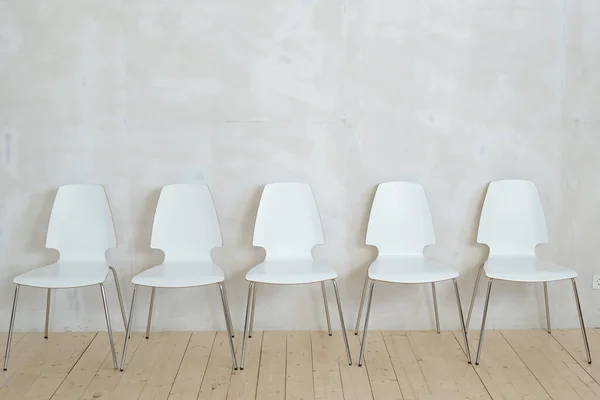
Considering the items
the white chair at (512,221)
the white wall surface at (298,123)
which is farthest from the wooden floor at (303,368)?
the white chair at (512,221)

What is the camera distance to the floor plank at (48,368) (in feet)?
9.61

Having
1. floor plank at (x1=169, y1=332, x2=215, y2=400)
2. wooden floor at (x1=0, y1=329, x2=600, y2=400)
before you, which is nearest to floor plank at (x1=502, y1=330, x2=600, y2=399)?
wooden floor at (x1=0, y1=329, x2=600, y2=400)

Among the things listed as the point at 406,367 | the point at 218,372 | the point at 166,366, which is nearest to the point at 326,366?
the point at 406,367

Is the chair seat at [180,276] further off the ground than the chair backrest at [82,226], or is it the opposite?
the chair backrest at [82,226]

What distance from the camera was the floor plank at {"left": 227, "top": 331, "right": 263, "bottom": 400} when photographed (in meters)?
2.89

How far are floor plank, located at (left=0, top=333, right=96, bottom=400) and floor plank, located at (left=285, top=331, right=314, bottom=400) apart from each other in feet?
3.41

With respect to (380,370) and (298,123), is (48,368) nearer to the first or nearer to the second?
(380,370)

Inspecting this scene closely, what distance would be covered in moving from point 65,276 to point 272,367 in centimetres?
107

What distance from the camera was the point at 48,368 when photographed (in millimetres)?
3188

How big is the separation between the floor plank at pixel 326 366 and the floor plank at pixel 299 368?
26 millimetres

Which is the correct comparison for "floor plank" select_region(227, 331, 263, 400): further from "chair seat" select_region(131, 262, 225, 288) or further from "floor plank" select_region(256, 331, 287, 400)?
"chair seat" select_region(131, 262, 225, 288)

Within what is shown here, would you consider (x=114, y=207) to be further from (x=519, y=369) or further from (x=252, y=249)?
(x=519, y=369)

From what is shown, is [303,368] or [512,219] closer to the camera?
[303,368]

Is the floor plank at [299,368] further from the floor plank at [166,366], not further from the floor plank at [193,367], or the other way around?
the floor plank at [166,366]
